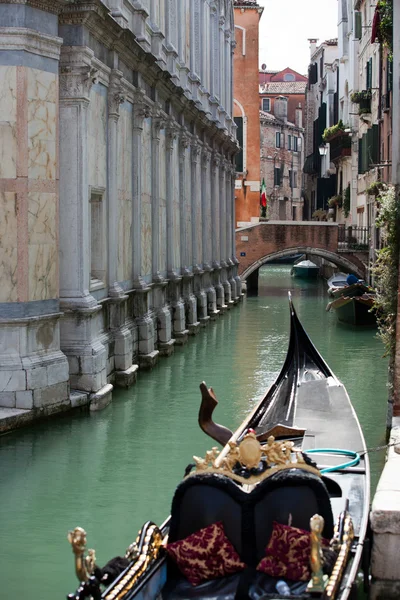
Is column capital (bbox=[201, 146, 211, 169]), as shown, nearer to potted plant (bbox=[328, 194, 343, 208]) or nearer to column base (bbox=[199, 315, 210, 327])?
column base (bbox=[199, 315, 210, 327])

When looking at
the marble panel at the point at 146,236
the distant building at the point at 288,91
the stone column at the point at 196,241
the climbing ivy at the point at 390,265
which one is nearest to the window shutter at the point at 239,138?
the stone column at the point at 196,241

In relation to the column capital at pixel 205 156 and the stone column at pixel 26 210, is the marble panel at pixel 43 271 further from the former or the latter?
the column capital at pixel 205 156

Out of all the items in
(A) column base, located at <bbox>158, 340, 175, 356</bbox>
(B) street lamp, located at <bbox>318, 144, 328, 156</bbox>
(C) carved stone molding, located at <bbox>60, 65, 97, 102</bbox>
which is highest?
(B) street lamp, located at <bbox>318, 144, 328, 156</bbox>

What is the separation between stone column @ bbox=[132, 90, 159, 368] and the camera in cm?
1455

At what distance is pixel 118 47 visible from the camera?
13.0 m

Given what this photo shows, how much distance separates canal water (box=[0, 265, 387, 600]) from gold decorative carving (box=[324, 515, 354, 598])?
171cm

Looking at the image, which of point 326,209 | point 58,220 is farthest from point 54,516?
point 326,209

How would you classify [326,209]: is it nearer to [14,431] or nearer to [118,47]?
[118,47]

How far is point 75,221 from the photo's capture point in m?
11.3

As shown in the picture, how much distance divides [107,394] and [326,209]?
32.4m

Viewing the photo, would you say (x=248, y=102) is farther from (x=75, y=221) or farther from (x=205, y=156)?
(x=75, y=221)

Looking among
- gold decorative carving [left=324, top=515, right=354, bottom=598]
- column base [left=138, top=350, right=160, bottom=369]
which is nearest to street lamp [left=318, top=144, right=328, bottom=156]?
column base [left=138, top=350, right=160, bottom=369]

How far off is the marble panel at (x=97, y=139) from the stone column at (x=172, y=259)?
4.73m

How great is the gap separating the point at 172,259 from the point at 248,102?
17574 mm
